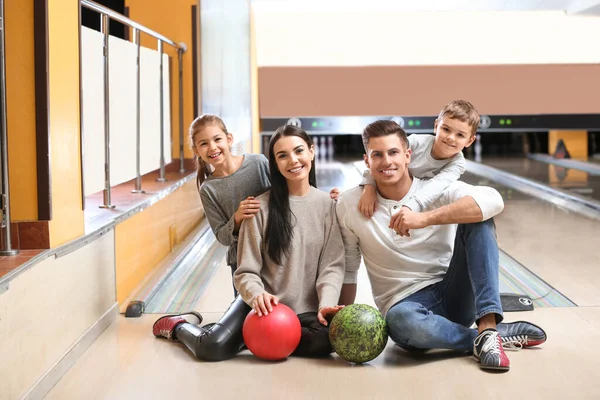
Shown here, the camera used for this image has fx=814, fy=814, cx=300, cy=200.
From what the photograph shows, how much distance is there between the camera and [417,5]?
27.6 feet

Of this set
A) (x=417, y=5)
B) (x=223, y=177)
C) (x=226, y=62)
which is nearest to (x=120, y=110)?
(x=223, y=177)

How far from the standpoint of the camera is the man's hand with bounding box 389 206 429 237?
2293mm

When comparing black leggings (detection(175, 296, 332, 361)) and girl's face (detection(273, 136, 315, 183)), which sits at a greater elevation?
girl's face (detection(273, 136, 315, 183))

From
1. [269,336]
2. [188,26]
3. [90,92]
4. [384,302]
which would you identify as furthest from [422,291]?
[188,26]

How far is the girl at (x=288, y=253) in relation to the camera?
2389mm

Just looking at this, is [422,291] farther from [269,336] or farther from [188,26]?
[188,26]

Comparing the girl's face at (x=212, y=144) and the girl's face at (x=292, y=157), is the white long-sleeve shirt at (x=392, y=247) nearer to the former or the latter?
the girl's face at (x=292, y=157)

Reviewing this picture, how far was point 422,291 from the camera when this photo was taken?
244cm

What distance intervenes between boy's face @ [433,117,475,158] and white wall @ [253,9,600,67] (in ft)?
21.1

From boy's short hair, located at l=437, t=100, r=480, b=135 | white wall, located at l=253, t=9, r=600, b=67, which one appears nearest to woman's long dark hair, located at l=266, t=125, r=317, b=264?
boy's short hair, located at l=437, t=100, r=480, b=135

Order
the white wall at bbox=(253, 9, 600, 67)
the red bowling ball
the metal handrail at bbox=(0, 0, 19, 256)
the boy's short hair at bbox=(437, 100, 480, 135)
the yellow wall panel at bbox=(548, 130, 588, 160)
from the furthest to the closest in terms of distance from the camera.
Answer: the yellow wall panel at bbox=(548, 130, 588, 160) → the white wall at bbox=(253, 9, 600, 67) → the boy's short hair at bbox=(437, 100, 480, 135) → the red bowling ball → the metal handrail at bbox=(0, 0, 19, 256)

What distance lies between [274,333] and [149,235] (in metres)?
1.42

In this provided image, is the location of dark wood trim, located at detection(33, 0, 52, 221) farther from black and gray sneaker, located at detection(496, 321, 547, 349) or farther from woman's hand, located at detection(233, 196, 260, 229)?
black and gray sneaker, located at detection(496, 321, 547, 349)

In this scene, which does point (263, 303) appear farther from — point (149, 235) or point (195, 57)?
point (195, 57)
